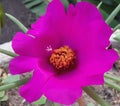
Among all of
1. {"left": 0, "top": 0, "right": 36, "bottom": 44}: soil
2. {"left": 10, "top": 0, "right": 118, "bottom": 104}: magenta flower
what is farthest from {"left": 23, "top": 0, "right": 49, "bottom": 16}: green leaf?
{"left": 10, "top": 0, "right": 118, "bottom": 104}: magenta flower

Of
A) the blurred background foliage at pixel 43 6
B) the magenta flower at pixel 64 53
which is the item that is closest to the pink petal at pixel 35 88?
the magenta flower at pixel 64 53

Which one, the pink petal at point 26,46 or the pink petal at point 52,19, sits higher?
the pink petal at point 52,19

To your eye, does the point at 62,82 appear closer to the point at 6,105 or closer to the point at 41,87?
the point at 41,87

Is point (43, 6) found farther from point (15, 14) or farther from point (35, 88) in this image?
point (35, 88)

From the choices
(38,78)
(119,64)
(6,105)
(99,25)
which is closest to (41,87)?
(38,78)

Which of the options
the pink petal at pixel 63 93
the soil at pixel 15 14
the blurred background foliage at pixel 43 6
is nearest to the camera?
the pink petal at pixel 63 93

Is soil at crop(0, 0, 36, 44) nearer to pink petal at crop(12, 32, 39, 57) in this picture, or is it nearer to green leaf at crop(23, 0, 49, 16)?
green leaf at crop(23, 0, 49, 16)

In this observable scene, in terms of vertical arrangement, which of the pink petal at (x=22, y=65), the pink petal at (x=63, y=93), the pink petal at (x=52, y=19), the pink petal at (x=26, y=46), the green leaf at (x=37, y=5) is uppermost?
→ the pink petal at (x=52, y=19)

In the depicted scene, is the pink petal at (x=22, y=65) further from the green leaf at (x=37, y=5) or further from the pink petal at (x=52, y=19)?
the green leaf at (x=37, y=5)
